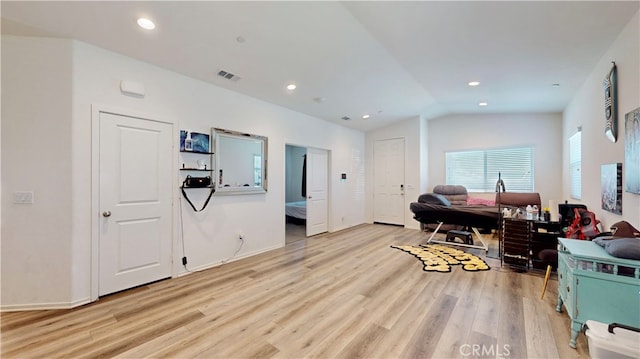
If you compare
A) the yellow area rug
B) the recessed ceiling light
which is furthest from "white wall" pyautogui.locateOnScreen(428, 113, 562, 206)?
the recessed ceiling light

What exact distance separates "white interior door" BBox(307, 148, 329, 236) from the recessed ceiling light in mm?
3554

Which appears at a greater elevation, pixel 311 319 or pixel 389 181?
pixel 389 181

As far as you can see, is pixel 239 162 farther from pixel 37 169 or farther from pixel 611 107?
pixel 611 107

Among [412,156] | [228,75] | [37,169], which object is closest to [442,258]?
[412,156]

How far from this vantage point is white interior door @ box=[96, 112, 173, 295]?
2.89 meters

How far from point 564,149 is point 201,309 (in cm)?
720

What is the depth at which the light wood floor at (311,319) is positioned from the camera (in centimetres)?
200

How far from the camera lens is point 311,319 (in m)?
2.42

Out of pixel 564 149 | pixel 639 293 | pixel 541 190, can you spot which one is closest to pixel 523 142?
pixel 564 149

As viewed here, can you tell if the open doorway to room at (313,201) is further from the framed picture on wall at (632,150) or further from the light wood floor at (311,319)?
the framed picture on wall at (632,150)

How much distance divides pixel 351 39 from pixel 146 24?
2145 mm

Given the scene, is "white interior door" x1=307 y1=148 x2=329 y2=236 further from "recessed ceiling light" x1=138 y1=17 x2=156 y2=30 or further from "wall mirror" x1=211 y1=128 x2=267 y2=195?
"recessed ceiling light" x1=138 y1=17 x2=156 y2=30

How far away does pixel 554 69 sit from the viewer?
354 centimetres

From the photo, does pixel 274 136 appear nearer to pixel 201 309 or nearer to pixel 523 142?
pixel 201 309
